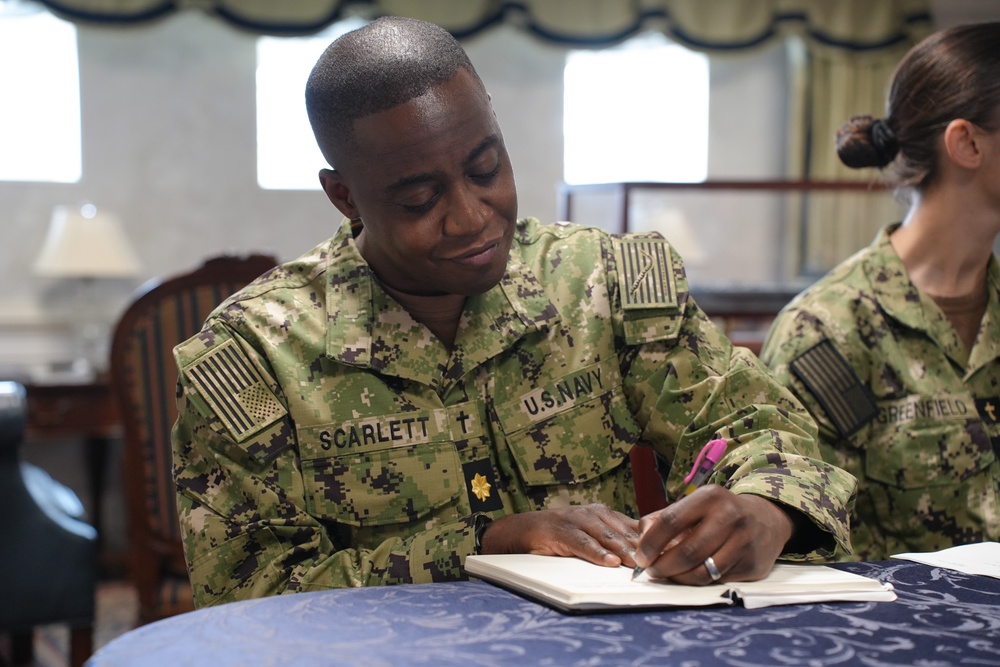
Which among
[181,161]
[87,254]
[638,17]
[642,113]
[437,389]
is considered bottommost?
[437,389]

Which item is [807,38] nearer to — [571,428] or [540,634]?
[571,428]

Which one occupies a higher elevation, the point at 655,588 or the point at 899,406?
the point at 899,406

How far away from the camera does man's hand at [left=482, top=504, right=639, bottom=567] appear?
105 centimetres

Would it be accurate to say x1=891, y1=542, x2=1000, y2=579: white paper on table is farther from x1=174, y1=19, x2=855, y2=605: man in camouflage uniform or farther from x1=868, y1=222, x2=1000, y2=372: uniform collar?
x1=868, y1=222, x2=1000, y2=372: uniform collar

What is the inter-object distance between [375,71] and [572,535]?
1.88 feet

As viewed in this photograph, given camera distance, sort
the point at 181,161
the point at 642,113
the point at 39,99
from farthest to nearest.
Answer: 1. the point at 642,113
2. the point at 181,161
3. the point at 39,99

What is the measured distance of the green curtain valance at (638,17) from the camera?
486 centimetres

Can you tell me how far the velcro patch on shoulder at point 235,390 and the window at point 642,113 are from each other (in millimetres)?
4323

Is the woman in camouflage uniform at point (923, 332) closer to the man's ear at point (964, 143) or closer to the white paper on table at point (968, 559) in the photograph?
the man's ear at point (964, 143)

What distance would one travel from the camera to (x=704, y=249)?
551cm

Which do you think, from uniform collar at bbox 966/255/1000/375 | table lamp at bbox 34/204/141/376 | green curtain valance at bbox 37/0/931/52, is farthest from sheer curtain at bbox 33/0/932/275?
uniform collar at bbox 966/255/1000/375

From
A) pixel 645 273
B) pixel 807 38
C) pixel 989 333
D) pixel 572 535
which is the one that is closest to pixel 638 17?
pixel 807 38

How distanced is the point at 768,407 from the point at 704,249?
4.36 metres

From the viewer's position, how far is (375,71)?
1.20 m
